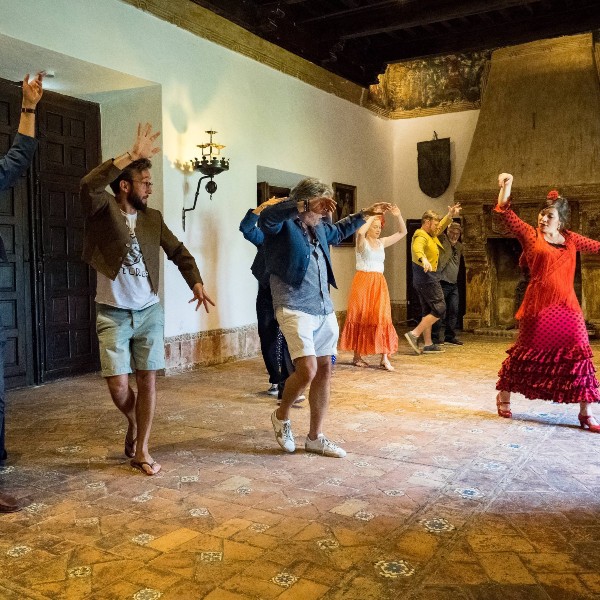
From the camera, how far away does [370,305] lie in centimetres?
707

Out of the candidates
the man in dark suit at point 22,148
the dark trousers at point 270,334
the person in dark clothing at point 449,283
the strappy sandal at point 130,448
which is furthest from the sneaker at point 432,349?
the man in dark suit at point 22,148

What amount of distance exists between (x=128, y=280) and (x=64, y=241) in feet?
11.7

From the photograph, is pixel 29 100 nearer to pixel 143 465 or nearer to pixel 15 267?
pixel 143 465

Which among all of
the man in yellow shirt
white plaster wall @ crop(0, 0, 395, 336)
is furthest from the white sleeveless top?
white plaster wall @ crop(0, 0, 395, 336)

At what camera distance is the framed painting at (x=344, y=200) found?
10.0 m

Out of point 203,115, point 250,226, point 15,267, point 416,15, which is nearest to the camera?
point 250,226

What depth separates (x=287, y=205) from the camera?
11.3 feet

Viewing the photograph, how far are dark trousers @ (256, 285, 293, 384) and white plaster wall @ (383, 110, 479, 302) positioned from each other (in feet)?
21.6

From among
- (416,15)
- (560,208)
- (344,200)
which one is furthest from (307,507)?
(344,200)

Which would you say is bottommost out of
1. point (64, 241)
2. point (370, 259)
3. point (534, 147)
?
point (370, 259)

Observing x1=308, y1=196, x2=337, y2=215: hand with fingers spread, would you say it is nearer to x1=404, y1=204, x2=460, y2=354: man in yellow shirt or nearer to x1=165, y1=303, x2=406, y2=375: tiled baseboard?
x1=165, y1=303, x2=406, y2=375: tiled baseboard

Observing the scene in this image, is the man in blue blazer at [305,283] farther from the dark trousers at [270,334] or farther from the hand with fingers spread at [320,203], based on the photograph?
the dark trousers at [270,334]

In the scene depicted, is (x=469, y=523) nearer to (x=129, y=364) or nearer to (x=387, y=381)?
(x=129, y=364)

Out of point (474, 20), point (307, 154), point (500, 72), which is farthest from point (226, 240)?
point (500, 72)
